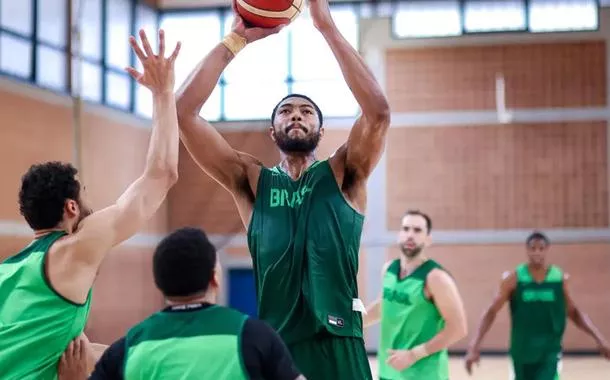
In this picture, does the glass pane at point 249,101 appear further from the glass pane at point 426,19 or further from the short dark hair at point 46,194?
the short dark hair at point 46,194

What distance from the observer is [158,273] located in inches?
105

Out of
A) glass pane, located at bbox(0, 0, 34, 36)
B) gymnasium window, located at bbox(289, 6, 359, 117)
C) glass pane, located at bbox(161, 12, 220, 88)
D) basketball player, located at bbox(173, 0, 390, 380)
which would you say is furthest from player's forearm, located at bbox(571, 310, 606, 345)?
glass pane, located at bbox(161, 12, 220, 88)

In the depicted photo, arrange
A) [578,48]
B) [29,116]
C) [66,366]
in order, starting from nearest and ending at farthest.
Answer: [66,366] < [29,116] < [578,48]

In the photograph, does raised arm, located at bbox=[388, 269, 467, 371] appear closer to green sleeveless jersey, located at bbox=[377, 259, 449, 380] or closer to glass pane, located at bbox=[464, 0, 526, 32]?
green sleeveless jersey, located at bbox=[377, 259, 449, 380]

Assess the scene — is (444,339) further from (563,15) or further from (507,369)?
(563,15)

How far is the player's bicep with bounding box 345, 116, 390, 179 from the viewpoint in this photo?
3543 mm

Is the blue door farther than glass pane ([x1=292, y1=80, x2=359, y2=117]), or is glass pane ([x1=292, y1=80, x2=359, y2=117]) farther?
the blue door

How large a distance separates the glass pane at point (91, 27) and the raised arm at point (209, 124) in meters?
12.3

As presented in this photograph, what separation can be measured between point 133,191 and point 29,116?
11.2 metres

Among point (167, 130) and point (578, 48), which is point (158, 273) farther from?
point (578, 48)

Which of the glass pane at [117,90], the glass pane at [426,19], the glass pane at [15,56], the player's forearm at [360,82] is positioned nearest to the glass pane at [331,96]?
the glass pane at [426,19]

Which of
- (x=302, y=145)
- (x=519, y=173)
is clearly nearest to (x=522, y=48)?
(x=519, y=173)

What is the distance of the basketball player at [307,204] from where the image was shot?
11.1 feet

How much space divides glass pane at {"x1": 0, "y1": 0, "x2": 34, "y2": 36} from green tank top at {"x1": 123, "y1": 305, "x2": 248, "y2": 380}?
11.6 metres
